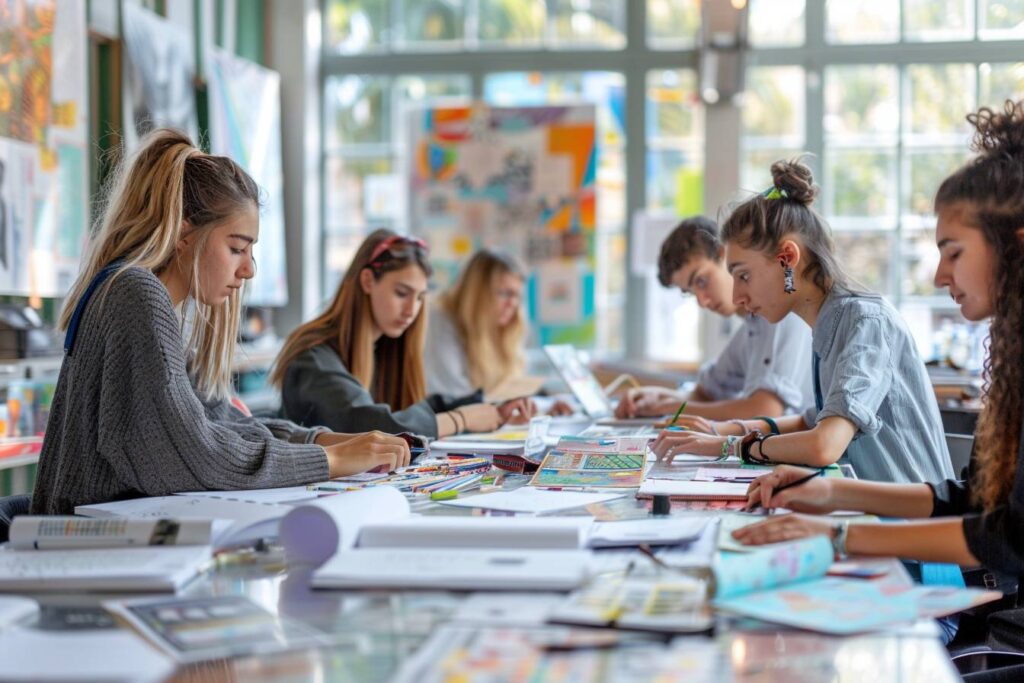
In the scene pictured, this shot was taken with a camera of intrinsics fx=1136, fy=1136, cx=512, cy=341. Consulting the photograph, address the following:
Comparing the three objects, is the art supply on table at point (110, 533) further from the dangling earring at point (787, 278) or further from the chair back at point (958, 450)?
the chair back at point (958, 450)

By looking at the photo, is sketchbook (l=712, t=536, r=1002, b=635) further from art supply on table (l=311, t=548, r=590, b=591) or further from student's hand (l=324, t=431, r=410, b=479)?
student's hand (l=324, t=431, r=410, b=479)

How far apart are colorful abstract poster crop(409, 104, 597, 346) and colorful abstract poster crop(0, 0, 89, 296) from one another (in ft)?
7.76

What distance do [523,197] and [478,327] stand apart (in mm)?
2211

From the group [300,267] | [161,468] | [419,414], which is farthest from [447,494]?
[300,267]

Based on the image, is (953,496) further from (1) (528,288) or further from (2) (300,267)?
(2) (300,267)

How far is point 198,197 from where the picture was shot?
2062mm

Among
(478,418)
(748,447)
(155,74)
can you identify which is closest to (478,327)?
(478,418)

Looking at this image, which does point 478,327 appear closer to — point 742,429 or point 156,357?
point 742,429

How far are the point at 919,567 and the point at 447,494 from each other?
0.84 metres

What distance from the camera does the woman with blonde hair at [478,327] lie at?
4.50 meters

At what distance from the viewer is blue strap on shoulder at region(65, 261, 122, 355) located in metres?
1.84

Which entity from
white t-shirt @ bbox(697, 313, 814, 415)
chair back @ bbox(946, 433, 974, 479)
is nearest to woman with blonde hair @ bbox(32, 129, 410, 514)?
chair back @ bbox(946, 433, 974, 479)

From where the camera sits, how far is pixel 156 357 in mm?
1757

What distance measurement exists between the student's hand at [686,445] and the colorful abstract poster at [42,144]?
2.86 metres
